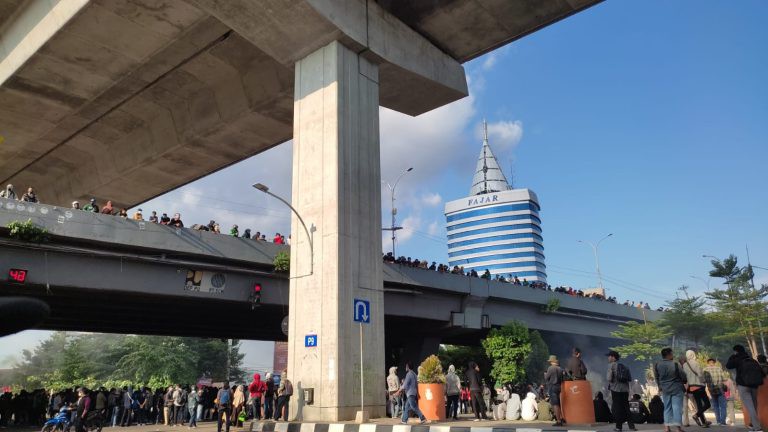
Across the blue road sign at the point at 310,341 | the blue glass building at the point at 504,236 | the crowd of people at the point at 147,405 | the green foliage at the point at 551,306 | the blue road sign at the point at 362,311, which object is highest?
the blue glass building at the point at 504,236

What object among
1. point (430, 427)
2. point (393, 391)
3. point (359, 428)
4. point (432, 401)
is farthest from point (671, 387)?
point (393, 391)

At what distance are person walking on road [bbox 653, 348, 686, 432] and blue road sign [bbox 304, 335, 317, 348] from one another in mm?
9770

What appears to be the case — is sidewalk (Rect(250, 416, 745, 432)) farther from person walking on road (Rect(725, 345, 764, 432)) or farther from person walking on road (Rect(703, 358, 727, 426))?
person walking on road (Rect(703, 358, 727, 426))

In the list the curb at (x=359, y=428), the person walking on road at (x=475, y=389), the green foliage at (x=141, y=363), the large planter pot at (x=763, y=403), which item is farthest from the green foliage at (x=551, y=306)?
the green foliage at (x=141, y=363)

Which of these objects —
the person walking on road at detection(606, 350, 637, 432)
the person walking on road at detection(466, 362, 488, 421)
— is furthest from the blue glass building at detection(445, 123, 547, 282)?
the person walking on road at detection(606, 350, 637, 432)

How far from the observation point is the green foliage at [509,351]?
113 feet

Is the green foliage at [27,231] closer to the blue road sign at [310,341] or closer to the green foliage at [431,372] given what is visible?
the blue road sign at [310,341]

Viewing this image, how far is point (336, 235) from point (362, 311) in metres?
2.50

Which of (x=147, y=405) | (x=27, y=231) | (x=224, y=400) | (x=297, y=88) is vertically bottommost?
(x=147, y=405)

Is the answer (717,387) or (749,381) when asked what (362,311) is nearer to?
(717,387)

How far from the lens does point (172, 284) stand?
23.0 m

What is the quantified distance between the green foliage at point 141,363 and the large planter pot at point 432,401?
188 ft

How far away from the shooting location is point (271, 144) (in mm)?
29297

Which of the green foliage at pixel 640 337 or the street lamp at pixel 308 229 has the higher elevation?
the street lamp at pixel 308 229
